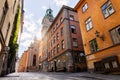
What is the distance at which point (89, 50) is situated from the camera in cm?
1417

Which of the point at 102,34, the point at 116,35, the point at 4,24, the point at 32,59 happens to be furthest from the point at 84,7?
the point at 32,59

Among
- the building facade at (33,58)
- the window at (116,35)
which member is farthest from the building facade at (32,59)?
the window at (116,35)

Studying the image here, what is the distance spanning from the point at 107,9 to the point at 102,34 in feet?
9.25

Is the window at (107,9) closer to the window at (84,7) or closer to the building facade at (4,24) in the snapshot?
the window at (84,7)

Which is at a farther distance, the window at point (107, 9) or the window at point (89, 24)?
the window at point (89, 24)

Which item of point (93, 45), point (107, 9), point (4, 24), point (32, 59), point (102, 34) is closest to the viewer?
point (4, 24)

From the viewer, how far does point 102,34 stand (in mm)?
12102

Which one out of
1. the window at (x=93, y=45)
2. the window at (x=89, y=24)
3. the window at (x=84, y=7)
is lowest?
the window at (x=93, y=45)

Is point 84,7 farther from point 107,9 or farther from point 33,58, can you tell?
point 33,58

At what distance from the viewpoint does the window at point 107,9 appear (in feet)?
37.6

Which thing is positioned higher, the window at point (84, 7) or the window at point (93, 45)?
the window at point (84, 7)

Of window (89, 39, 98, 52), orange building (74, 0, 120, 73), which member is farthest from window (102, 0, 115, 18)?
window (89, 39, 98, 52)

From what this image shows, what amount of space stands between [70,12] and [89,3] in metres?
9.91

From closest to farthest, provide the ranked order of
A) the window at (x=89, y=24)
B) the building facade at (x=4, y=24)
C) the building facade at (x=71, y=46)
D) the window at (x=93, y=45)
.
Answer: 1. the building facade at (x=4, y=24)
2. the window at (x=93, y=45)
3. the window at (x=89, y=24)
4. the building facade at (x=71, y=46)
